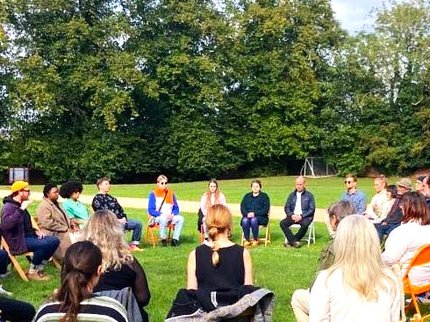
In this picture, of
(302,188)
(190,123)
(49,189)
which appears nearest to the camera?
(49,189)

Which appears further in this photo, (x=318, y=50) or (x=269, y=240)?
(x=318, y=50)

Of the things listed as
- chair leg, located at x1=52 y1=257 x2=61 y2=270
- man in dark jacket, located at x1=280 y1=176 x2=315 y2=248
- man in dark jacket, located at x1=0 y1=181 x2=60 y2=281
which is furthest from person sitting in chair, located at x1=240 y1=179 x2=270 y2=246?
man in dark jacket, located at x1=0 y1=181 x2=60 y2=281

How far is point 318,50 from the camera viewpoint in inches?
1722

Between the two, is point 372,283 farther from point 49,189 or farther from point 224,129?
point 224,129

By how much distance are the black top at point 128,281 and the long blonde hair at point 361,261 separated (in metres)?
1.46

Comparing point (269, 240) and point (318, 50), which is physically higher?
point (318, 50)

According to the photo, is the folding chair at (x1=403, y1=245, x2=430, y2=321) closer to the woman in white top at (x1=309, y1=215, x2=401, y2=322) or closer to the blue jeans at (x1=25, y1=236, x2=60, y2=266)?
the woman in white top at (x1=309, y1=215, x2=401, y2=322)

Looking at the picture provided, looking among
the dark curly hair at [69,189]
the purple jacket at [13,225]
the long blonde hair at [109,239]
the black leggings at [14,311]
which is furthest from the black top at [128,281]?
the dark curly hair at [69,189]

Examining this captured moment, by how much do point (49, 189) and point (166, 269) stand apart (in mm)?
1989

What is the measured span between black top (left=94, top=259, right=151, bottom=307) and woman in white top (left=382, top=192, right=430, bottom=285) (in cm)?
235

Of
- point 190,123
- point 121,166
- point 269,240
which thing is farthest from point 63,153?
point 269,240

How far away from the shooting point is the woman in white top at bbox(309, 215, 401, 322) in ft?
11.6

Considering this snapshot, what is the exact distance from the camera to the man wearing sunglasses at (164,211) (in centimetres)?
1166

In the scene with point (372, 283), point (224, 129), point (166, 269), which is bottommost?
point (166, 269)
